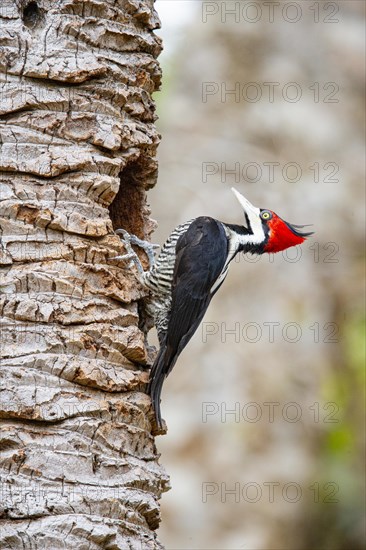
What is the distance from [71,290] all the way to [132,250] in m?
0.54

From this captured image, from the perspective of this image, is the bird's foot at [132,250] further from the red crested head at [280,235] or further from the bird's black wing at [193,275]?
the red crested head at [280,235]

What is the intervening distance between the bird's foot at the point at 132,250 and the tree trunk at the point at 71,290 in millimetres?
55

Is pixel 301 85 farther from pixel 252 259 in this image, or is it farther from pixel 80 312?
pixel 80 312

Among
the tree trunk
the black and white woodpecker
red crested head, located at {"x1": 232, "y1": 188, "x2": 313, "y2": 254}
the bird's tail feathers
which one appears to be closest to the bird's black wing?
the black and white woodpecker

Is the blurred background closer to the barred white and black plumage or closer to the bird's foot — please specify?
the barred white and black plumage

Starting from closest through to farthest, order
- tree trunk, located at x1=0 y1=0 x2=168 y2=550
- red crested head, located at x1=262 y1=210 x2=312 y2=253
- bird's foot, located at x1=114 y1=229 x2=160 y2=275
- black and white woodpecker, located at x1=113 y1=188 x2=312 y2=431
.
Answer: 1. tree trunk, located at x1=0 y1=0 x2=168 y2=550
2. bird's foot, located at x1=114 y1=229 x2=160 y2=275
3. black and white woodpecker, located at x1=113 y1=188 x2=312 y2=431
4. red crested head, located at x1=262 y1=210 x2=312 y2=253

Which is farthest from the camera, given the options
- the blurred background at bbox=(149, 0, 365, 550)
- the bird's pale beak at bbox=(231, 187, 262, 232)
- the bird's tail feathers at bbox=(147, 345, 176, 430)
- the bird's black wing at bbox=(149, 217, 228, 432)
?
the blurred background at bbox=(149, 0, 365, 550)

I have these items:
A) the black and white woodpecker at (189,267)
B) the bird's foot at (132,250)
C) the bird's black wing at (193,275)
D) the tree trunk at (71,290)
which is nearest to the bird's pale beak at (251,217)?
the black and white woodpecker at (189,267)

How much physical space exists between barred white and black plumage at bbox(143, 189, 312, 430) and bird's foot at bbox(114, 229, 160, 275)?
0.06 metres

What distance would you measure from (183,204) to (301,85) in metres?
1.26

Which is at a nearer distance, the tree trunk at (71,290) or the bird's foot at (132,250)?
the tree trunk at (71,290)

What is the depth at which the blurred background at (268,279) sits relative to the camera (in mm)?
6863

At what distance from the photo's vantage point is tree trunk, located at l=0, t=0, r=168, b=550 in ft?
11.2

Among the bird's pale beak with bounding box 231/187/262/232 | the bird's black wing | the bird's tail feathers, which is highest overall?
the bird's pale beak with bounding box 231/187/262/232
